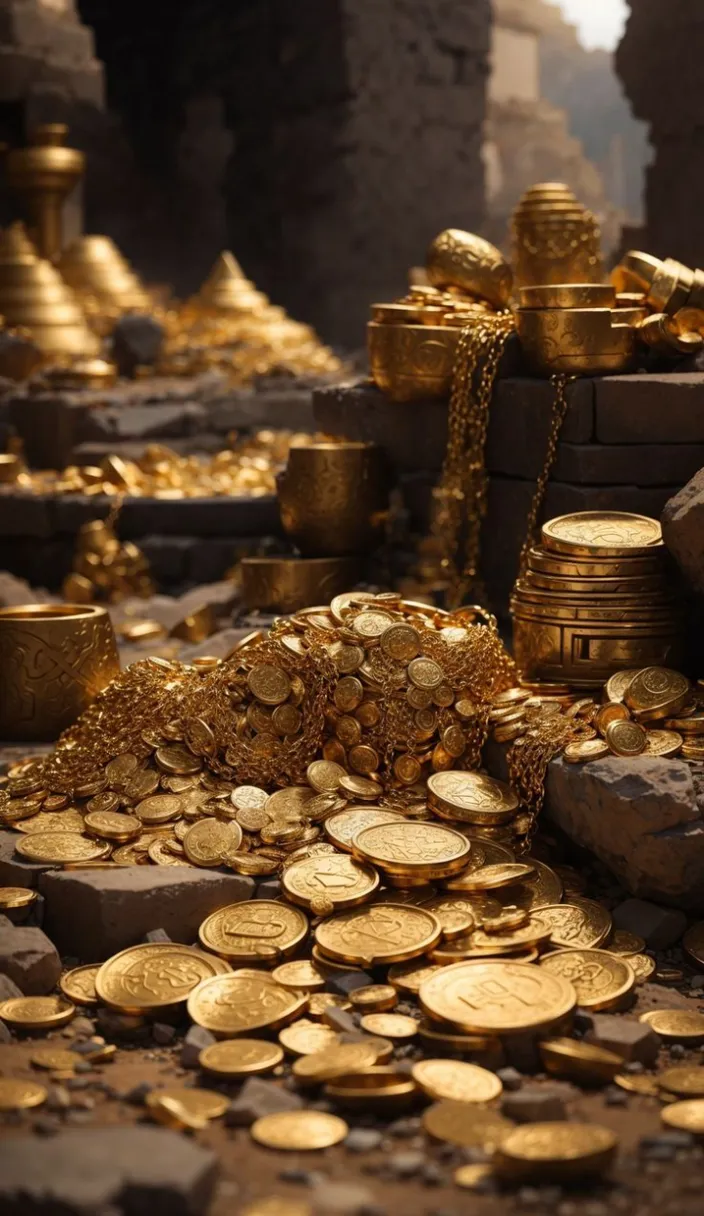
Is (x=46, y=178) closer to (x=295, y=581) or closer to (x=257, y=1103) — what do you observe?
(x=295, y=581)

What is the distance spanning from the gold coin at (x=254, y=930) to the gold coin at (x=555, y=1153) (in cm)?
97

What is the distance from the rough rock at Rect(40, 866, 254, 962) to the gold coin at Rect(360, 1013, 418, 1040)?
0.63 meters

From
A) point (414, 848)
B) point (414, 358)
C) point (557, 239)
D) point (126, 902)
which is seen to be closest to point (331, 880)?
point (414, 848)

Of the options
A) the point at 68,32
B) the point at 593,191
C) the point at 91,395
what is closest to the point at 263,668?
the point at 91,395

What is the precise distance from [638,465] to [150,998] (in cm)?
250

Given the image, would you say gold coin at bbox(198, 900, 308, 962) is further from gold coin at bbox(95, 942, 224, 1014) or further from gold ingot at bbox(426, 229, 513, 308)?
gold ingot at bbox(426, 229, 513, 308)

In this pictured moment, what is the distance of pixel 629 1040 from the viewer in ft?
9.96

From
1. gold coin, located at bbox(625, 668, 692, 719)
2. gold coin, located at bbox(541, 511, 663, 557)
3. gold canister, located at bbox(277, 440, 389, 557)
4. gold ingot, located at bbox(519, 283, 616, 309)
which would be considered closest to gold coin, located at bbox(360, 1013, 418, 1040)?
gold coin, located at bbox(625, 668, 692, 719)

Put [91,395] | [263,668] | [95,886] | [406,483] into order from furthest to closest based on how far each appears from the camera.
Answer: [91,395], [406,483], [263,668], [95,886]

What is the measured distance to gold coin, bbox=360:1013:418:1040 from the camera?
312cm

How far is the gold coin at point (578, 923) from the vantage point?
3.55 meters

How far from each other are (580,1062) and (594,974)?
415 millimetres

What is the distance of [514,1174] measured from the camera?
256cm

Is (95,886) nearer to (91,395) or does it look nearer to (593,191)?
(91,395)
